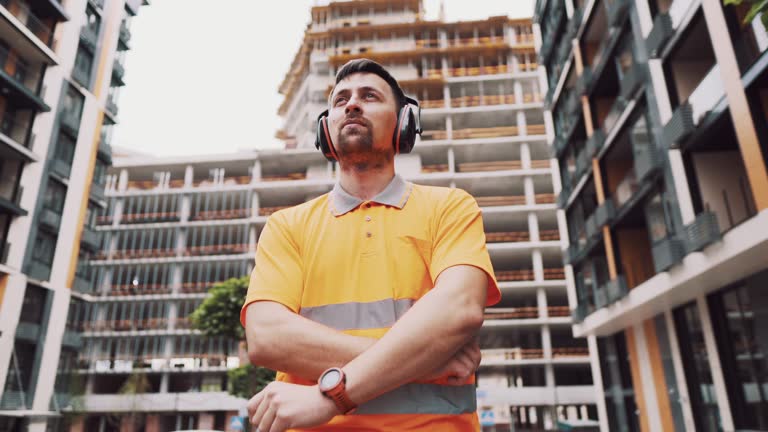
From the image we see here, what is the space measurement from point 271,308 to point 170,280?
43.9m

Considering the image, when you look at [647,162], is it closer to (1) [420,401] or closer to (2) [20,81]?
(1) [420,401]

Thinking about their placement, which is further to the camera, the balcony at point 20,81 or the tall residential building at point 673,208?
the balcony at point 20,81

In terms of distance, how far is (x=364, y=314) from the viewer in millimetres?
1732

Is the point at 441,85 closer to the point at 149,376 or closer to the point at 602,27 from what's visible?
the point at 602,27

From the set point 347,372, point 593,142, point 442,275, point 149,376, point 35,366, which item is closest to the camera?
point 347,372

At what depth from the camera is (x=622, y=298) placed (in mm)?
19328

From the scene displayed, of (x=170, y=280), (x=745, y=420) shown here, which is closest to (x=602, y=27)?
(x=745, y=420)

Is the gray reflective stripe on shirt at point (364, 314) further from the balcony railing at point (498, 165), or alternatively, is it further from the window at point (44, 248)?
the balcony railing at point (498, 165)

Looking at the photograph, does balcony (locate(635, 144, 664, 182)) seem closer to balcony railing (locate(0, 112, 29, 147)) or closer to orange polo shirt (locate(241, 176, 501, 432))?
orange polo shirt (locate(241, 176, 501, 432))

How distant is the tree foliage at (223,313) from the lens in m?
26.9

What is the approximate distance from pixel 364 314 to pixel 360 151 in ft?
2.07

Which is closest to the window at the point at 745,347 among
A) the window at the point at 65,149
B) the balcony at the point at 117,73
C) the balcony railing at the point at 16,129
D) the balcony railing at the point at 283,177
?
the balcony railing at the point at 16,129

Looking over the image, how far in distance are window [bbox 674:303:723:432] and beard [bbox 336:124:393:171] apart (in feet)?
56.5

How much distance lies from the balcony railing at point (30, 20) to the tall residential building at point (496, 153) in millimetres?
21154
